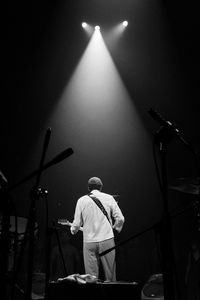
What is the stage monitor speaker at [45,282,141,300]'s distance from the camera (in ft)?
12.8

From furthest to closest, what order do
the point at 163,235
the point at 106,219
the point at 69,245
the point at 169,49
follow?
the point at 169,49 < the point at 69,245 < the point at 106,219 < the point at 163,235

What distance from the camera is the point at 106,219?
6.15 m

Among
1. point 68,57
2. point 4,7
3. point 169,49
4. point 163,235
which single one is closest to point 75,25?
point 68,57

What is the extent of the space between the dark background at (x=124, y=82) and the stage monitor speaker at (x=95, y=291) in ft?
14.9

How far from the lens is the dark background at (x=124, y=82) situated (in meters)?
8.89

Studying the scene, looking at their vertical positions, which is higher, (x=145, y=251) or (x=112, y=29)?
(x=112, y=29)

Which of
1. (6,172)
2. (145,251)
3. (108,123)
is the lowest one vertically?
(145,251)

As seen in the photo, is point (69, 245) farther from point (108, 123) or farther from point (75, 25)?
point (75, 25)

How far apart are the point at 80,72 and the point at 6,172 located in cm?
324

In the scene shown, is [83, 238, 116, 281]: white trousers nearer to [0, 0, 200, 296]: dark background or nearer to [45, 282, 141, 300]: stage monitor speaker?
[45, 282, 141, 300]: stage monitor speaker

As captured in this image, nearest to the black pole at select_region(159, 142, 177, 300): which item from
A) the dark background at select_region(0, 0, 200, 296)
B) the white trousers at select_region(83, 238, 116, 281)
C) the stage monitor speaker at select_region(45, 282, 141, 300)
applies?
the stage monitor speaker at select_region(45, 282, 141, 300)

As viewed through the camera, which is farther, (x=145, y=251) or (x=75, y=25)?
(x=75, y=25)

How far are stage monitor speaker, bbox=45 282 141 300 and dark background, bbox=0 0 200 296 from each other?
14.9 feet

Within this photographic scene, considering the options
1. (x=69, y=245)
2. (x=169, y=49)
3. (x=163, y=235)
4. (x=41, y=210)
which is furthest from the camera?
(x=169, y=49)
